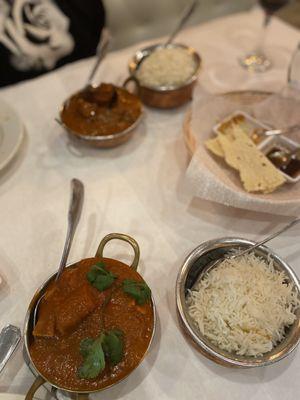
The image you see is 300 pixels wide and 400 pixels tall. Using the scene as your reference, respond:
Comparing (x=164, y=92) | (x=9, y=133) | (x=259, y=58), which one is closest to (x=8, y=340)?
(x=9, y=133)

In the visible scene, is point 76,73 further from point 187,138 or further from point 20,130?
point 187,138

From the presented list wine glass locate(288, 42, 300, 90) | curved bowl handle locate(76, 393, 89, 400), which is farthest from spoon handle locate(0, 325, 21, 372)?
wine glass locate(288, 42, 300, 90)

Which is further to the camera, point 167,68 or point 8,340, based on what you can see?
point 167,68

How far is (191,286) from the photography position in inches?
36.6

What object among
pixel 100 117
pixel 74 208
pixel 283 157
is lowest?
pixel 283 157

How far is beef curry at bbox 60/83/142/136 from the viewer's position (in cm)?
126

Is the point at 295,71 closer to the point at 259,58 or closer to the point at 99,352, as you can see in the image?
the point at 259,58

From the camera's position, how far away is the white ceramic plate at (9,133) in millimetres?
1227

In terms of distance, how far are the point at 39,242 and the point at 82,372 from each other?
0.48 m

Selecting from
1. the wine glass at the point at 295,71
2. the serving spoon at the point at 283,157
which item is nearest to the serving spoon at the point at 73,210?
the serving spoon at the point at 283,157

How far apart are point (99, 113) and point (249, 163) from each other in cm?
55

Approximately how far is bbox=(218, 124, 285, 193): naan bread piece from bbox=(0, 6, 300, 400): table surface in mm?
109

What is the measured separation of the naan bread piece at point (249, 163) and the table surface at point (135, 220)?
11 centimetres

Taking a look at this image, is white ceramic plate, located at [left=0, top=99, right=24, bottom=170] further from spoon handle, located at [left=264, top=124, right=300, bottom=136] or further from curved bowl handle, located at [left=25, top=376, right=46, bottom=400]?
spoon handle, located at [left=264, top=124, right=300, bottom=136]
